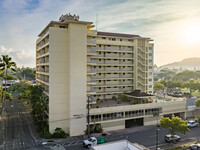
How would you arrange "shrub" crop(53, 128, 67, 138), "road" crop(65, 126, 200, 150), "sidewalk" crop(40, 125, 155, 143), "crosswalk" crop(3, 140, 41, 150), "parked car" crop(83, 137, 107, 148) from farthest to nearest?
"shrub" crop(53, 128, 67, 138), "sidewalk" crop(40, 125, 155, 143), "road" crop(65, 126, 200, 150), "parked car" crop(83, 137, 107, 148), "crosswalk" crop(3, 140, 41, 150)

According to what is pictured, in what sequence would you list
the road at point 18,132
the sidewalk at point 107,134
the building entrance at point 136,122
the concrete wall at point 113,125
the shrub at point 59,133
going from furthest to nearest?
the building entrance at point 136,122
the concrete wall at point 113,125
the shrub at point 59,133
the sidewalk at point 107,134
the road at point 18,132

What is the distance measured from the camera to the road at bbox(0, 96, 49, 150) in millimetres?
30406

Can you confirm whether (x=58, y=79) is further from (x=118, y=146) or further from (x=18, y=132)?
(x=118, y=146)

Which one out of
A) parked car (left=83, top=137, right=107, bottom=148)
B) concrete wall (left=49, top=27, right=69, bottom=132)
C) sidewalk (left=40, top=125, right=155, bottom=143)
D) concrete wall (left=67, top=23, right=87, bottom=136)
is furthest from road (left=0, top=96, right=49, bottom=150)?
concrete wall (left=67, top=23, right=87, bottom=136)

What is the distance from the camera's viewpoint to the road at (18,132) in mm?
30406

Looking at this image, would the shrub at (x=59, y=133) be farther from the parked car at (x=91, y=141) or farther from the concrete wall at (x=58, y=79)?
the parked car at (x=91, y=141)

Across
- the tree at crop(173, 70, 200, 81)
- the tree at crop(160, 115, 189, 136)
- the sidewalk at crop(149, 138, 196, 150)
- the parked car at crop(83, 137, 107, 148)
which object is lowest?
the sidewalk at crop(149, 138, 196, 150)

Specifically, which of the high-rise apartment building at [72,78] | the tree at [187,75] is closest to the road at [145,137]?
the high-rise apartment building at [72,78]

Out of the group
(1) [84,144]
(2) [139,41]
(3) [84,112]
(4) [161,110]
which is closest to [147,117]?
(4) [161,110]

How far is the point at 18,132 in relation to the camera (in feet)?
121

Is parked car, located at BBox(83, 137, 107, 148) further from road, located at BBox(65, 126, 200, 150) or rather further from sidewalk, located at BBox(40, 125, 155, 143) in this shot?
sidewalk, located at BBox(40, 125, 155, 143)

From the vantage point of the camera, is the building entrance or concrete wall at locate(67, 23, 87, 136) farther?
the building entrance

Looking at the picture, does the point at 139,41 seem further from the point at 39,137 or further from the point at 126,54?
the point at 39,137

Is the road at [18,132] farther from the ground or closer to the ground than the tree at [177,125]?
closer to the ground
